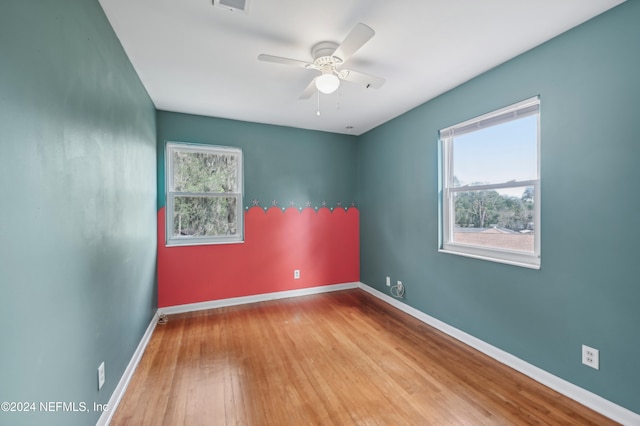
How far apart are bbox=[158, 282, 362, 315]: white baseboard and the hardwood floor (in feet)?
1.04

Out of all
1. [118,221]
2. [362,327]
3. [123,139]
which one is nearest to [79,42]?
[123,139]

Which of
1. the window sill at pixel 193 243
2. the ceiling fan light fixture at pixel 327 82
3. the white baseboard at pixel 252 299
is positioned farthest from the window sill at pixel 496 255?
the window sill at pixel 193 243

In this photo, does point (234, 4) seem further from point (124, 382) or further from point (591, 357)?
point (591, 357)

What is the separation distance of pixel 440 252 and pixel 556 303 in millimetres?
1083

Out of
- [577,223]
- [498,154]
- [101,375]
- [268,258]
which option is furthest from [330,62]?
[268,258]

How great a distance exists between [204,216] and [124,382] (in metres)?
2.05

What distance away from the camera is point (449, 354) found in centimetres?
241

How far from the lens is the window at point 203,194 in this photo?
135 inches

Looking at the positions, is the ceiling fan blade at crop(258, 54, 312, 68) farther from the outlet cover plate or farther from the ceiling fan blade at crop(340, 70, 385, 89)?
the outlet cover plate

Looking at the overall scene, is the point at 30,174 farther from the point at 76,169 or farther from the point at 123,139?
the point at 123,139

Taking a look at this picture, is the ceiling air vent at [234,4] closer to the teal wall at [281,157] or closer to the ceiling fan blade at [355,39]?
the ceiling fan blade at [355,39]

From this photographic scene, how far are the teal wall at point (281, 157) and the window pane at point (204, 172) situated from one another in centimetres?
17

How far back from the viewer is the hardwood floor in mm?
1702

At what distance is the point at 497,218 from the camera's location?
2410 millimetres
